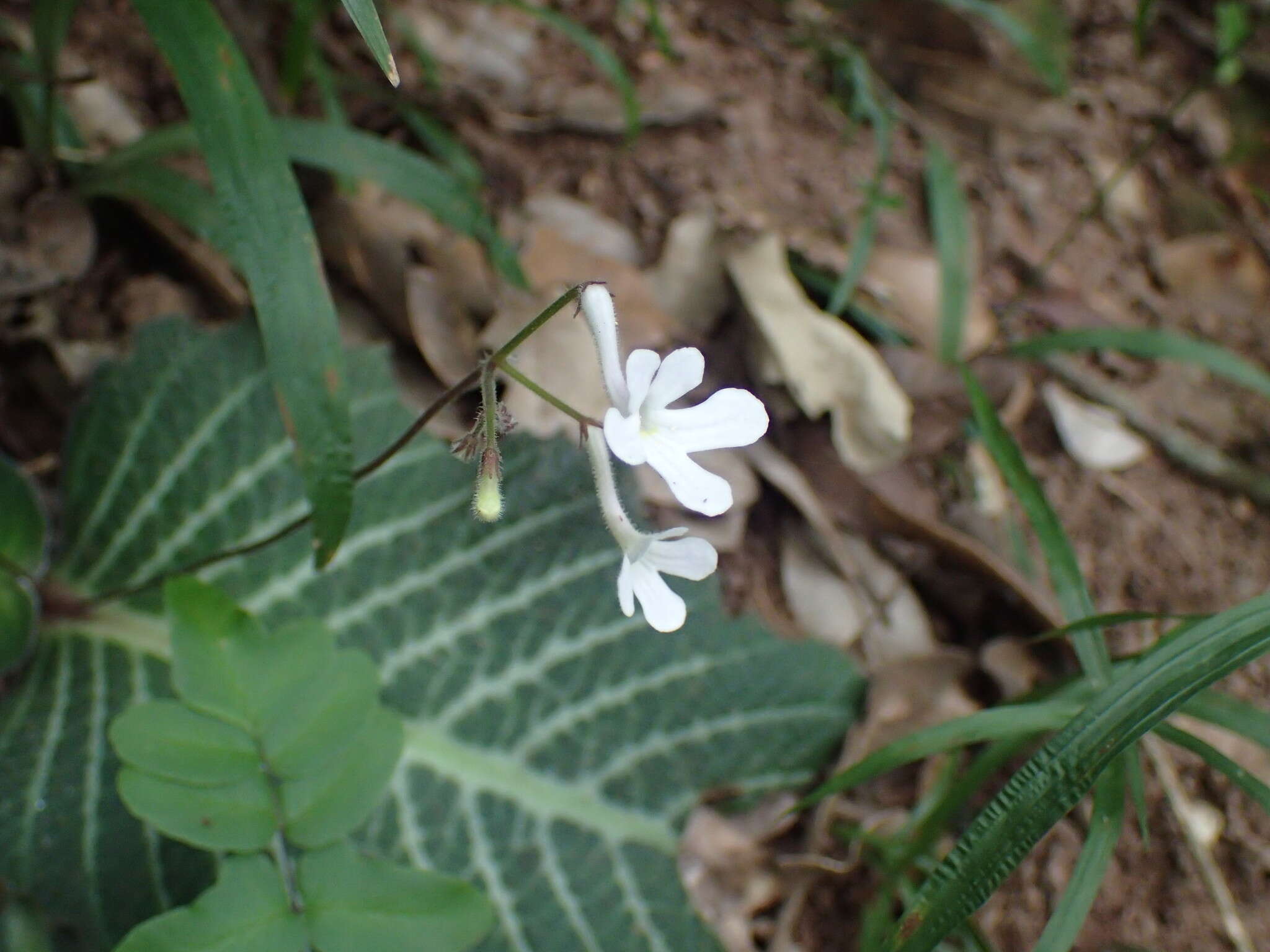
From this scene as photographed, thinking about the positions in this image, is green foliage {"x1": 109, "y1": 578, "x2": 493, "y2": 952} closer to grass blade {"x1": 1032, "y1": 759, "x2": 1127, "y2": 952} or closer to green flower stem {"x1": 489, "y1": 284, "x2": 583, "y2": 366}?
green flower stem {"x1": 489, "y1": 284, "x2": 583, "y2": 366}

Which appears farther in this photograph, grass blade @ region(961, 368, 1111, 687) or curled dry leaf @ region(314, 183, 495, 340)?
curled dry leaf @ region(314, 183, 495, 340)

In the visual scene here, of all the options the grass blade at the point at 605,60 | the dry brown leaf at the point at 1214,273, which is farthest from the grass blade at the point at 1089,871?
the dry brown leaf at the point at 1214,273

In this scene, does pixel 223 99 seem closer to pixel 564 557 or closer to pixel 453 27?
pixel 564 557

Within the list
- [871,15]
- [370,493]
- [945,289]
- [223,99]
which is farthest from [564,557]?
[871,15]

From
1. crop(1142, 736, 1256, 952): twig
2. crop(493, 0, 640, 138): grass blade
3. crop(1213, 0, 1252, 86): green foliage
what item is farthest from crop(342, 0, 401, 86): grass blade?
crop(1213, 0, 1252, 86): green foliage

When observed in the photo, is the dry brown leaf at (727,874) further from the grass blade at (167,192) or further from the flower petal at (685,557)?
the grass blade at (167,192)

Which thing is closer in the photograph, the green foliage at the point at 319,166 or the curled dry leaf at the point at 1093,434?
the green foliage at the point at 319,166
